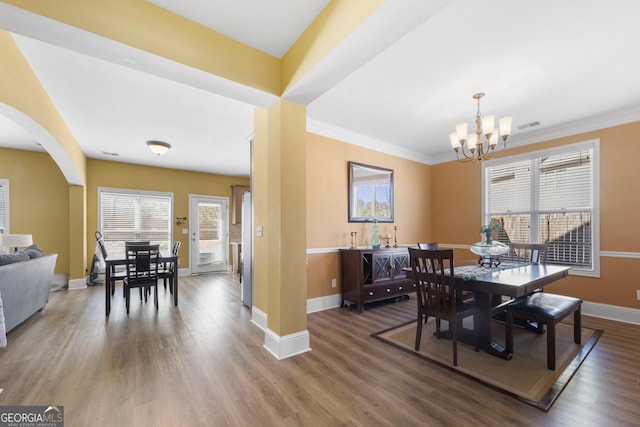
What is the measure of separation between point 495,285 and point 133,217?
7188mm

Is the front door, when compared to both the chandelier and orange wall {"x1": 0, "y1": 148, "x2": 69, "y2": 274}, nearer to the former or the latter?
orange wall {"x1": 0, "y1": 148, "x2": 69, "y2": 274}

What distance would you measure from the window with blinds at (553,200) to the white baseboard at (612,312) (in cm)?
48

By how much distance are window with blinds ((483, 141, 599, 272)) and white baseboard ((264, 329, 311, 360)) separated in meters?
4.07

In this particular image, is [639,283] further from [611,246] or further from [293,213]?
[293,213]

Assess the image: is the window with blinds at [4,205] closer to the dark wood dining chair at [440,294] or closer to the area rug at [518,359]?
the area rug at [518,359]

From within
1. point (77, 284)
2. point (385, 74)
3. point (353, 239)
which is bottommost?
point (77, 284)

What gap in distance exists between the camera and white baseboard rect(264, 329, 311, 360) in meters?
2.39

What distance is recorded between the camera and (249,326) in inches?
125

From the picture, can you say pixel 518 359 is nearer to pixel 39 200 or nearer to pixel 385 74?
pixel 385 74

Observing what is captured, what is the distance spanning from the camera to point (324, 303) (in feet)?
12.6

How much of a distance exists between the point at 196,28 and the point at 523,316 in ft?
12.0

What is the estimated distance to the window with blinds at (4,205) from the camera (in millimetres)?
5008

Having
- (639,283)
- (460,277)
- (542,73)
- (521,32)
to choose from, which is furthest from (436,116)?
(639,283)

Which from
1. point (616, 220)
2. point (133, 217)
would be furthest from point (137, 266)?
point (616, 220)
